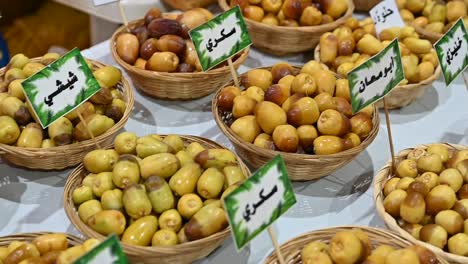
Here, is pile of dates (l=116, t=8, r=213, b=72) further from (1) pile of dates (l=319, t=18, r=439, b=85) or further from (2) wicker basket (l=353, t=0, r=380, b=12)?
(2) wicker basket (l=353, t=0, r=380, b=12)

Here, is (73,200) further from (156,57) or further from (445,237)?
(445,237)

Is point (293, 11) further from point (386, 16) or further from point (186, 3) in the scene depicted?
point (186, 3)

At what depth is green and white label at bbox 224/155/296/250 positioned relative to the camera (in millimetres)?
956

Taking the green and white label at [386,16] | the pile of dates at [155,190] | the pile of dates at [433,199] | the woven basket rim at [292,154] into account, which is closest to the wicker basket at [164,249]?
the pile of dates at [155,190]

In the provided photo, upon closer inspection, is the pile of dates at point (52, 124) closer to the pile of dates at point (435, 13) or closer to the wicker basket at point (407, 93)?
the wicker basket at point (407, 93)

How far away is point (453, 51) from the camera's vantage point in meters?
1.42

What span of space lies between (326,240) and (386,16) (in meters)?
0.83

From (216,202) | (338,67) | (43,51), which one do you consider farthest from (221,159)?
(43,51)

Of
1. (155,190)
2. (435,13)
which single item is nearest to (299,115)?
(155,190)

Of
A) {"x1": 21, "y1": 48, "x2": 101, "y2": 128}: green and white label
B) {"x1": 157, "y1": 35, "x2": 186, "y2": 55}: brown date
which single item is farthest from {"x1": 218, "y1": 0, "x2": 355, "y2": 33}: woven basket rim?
{"x1": 21, "y1": 48, "x2": 101, "y2": 128}: green and white label

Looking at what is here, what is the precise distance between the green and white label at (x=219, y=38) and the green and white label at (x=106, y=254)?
1.97ft

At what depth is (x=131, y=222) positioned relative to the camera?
3.81ft

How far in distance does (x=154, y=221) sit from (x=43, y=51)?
194 centimetres

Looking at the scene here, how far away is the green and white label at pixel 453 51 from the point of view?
4.51ft
